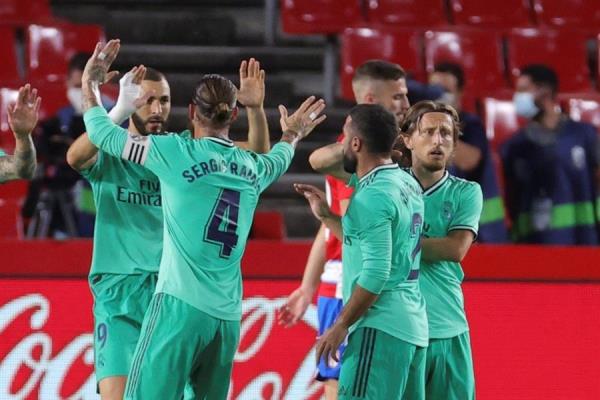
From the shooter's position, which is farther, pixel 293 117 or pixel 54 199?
pixel 54 199

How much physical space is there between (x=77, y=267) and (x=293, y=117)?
1499 mm

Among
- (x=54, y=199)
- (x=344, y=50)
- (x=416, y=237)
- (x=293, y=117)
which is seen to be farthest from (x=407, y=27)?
(x=416, y=237)

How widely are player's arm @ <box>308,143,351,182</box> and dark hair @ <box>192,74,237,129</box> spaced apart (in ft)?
2.52

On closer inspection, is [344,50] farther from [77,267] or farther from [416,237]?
[416,237]

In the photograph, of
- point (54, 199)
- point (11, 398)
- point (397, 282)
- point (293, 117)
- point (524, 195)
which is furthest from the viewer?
point (524, 195)

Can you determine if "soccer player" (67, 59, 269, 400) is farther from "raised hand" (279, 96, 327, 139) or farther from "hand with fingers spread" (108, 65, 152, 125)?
"hand with fingers spread" (108, 65, 152, 125)

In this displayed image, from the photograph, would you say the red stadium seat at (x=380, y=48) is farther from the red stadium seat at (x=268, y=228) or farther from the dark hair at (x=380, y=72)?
the dark hair at (x=380, y=72)

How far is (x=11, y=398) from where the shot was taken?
6.22 metres

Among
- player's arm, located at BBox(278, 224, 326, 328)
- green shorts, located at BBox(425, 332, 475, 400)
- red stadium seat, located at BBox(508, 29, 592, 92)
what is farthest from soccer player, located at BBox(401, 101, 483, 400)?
red stadium seat, located at BBox(508, 29, 592, 92)

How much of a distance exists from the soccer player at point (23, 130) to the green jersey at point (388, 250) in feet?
4.34

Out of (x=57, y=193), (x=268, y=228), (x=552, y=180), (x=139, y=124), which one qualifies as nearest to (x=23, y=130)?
(x=139, y=124)

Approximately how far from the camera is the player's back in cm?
486

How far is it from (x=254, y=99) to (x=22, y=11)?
5.07m

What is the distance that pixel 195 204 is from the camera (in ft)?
16.0
